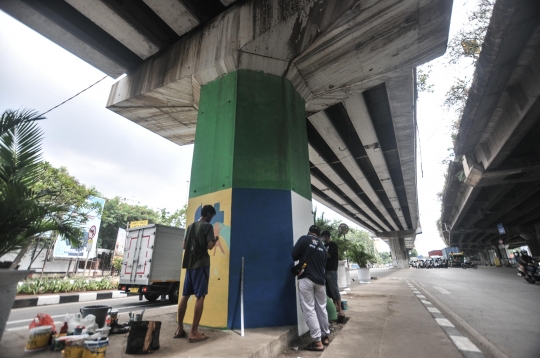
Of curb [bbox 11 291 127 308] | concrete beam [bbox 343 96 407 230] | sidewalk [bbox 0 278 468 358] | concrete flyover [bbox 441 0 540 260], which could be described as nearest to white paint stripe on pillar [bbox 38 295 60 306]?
curb [bbox 11 291 127 308]

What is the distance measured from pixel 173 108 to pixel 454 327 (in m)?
7.16

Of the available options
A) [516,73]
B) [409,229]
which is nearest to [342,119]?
[516,73]

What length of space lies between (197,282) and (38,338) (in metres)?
1.54

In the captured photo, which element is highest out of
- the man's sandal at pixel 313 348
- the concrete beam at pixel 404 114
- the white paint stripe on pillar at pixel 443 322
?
the concrete beam at pixel 404 114

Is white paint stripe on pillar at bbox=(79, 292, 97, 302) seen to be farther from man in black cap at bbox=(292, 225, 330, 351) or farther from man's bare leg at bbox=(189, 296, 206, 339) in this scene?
man in black cap at bbox=(292, 225, 330, 351)

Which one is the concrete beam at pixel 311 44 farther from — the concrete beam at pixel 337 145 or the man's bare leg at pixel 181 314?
the man's bare leg at pixel 181 314

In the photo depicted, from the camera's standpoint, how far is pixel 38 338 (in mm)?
2436

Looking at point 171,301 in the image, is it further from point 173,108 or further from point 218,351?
point 218,351

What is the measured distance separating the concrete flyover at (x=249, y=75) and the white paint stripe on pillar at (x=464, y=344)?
2075 millimetres

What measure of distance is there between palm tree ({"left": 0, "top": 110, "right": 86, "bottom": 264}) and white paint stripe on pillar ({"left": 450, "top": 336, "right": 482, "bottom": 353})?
4.65m

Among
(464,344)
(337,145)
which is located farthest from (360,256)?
(464,344)

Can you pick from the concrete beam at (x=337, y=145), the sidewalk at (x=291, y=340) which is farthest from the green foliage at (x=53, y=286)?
the concrete beam at (x=337, y=145)

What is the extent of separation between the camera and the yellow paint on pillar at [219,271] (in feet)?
11.2

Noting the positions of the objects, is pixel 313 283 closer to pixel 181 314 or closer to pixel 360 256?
pixel 181 314
